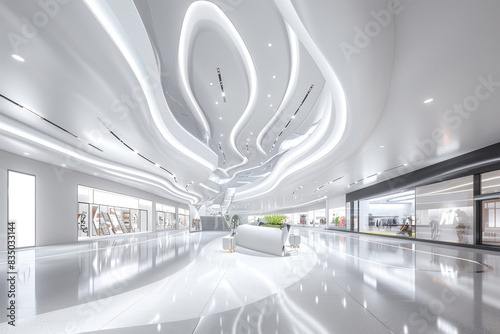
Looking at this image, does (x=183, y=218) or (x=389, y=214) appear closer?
(x=389, y=214)

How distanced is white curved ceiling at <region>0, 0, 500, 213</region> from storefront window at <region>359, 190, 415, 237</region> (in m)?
5.93

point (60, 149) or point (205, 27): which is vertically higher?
point (205, 27)

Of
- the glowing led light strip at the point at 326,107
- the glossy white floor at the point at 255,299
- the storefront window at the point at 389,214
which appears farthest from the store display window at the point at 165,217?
the glossy white floor at the point at 255,299

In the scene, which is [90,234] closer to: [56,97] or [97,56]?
[56,97]

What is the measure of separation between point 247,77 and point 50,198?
10872mm

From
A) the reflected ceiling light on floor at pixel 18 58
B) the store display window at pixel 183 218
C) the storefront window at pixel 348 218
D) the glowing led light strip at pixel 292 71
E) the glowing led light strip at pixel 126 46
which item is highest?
the glowing led light strip at pixel 292 71

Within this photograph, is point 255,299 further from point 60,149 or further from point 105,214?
point 105,214

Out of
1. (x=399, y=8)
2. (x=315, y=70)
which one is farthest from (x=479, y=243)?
(x=399, y=8)

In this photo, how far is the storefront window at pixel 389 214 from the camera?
18125 mm

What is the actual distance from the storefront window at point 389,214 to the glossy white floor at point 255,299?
1212cm

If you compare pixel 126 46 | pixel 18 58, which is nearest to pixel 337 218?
pixel 126 46

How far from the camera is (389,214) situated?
819 inches

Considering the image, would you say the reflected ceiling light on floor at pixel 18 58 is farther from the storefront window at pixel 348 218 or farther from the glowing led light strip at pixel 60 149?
the storefront window at pixel 348 218

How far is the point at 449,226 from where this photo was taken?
45.8ft
